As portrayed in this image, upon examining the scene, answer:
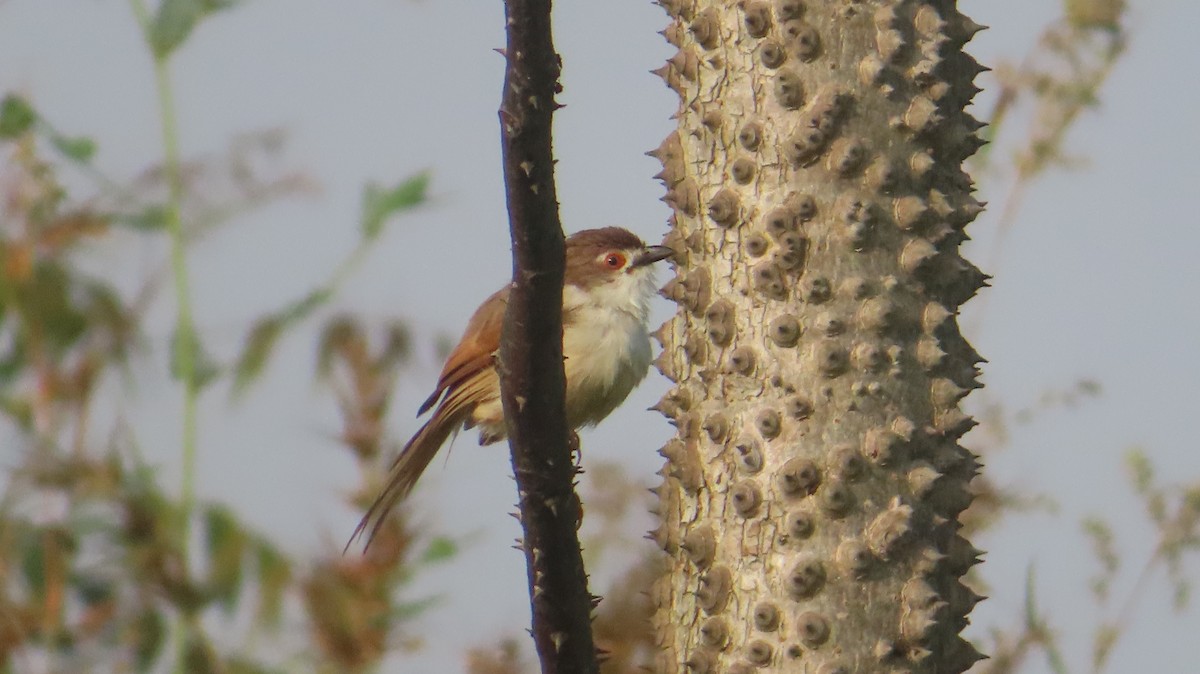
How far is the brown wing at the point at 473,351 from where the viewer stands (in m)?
4.47

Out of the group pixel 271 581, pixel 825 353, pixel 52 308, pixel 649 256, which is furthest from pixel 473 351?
pixel 825 353

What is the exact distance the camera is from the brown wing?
14.7 ft

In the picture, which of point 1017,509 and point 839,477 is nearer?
point 839,477

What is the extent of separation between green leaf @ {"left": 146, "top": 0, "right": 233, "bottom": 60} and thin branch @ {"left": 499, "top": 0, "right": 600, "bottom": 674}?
8.49ft

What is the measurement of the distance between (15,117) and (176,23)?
0.56m

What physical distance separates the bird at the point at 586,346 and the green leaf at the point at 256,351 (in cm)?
56

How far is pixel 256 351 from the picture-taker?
13.4 feet

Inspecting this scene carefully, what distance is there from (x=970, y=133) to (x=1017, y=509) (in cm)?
217

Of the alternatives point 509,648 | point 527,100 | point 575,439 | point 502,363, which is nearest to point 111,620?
point 509,648

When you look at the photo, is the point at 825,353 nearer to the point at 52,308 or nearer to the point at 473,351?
the point at 473,351

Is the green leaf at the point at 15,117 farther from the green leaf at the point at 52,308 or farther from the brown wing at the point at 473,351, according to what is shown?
the brown wing at the point at 473,351

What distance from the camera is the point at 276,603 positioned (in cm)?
382

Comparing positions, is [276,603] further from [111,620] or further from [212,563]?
[111,620]

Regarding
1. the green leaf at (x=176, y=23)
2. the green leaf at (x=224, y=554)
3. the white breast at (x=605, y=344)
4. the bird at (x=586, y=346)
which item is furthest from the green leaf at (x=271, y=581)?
the green leaf at (x=176, y=23)
